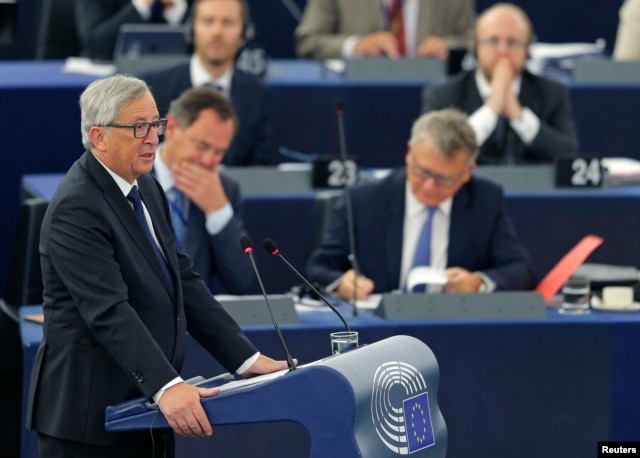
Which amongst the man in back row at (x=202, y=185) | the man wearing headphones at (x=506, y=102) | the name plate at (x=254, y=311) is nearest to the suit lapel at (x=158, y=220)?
the name plate at (x=254, y=311)

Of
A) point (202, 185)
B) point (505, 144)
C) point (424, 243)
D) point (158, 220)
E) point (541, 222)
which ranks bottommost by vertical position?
point (541, 222)

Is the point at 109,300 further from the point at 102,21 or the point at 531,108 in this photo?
the point at 102,21

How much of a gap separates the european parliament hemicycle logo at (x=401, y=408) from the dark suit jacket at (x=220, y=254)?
5.91 ft

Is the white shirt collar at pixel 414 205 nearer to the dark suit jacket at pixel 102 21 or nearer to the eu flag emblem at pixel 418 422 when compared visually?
the eu flag emblem at pixel 418 422

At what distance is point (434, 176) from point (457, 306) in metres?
0.60

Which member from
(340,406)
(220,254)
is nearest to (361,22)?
(220,254)

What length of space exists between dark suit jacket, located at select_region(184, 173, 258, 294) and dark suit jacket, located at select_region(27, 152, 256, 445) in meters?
1.63

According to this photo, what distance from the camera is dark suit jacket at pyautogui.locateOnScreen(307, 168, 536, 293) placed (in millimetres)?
5117

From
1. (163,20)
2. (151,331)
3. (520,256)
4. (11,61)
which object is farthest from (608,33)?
(151,331)

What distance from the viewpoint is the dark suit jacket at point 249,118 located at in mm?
6258

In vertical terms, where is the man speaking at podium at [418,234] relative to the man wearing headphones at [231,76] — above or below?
below

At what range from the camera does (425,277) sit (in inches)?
190

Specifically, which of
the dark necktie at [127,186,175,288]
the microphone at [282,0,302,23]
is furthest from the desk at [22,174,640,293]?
the microphone at [282,0,302,23]

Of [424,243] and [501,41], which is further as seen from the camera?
[501,41]
